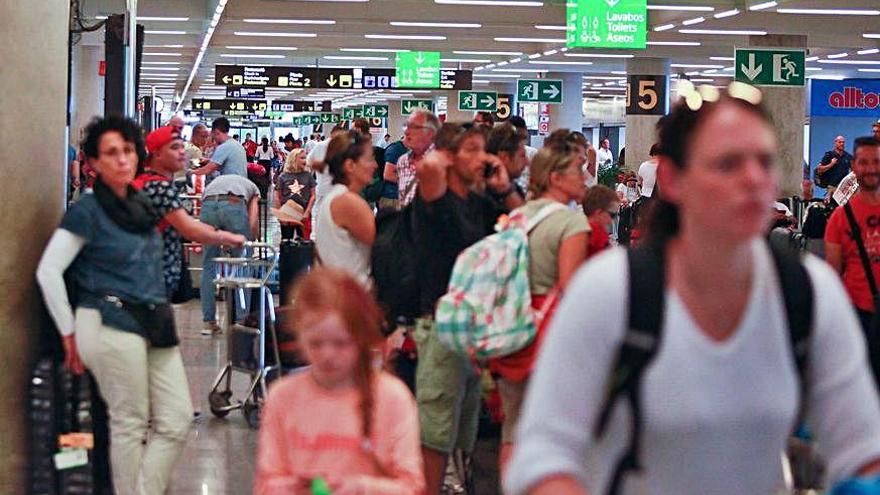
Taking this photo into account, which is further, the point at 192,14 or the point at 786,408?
the point at 192,14

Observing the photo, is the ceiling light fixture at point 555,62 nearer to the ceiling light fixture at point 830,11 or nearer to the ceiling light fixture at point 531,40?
the ceiling light fixture at point 531,40

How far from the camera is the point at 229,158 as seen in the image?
599 inches

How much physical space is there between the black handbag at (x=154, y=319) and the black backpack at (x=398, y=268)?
1.10 meters

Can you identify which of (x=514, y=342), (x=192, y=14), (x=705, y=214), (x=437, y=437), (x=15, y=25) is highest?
(x=192, y=14)

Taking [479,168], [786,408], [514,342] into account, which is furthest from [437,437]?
[786,408]

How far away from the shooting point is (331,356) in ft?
11.1

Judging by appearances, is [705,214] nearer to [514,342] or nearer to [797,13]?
[514,342]

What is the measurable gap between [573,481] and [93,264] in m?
3.95

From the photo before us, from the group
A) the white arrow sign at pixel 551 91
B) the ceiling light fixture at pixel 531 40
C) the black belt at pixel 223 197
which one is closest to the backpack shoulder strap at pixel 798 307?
the black belt at pixel 223 197

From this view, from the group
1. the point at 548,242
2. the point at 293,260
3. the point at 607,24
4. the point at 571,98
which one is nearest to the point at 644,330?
the point at 548,242

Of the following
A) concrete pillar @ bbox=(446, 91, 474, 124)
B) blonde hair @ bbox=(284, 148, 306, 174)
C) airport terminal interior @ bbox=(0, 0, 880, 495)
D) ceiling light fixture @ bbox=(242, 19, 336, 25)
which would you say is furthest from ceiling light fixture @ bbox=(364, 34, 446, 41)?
concrete pillar @ bbox=(446, 91, 474, 124)

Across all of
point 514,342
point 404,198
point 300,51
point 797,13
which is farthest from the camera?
point 300,51

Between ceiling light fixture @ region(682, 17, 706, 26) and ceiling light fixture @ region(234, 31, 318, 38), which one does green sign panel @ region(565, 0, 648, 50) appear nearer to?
ceiling light fixture @ region(682, 17, 706, 26)

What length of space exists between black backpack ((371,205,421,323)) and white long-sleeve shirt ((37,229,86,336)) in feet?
4.80
